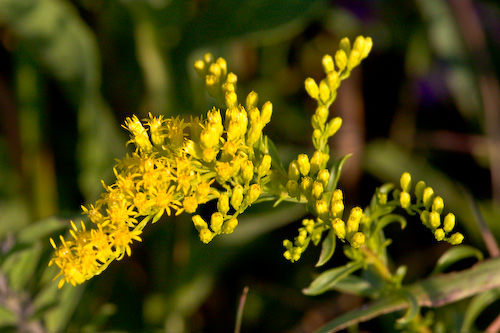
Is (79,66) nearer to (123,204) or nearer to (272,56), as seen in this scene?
(272,56)

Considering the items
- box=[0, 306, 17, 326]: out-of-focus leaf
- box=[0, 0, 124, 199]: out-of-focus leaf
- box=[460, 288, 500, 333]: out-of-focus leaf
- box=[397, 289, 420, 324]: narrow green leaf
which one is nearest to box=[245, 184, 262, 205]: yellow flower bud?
box=[397, 289, 420, 324]: narrow green leaf

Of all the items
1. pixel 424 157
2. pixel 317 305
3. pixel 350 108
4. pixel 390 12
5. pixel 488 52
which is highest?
pixel 390 12

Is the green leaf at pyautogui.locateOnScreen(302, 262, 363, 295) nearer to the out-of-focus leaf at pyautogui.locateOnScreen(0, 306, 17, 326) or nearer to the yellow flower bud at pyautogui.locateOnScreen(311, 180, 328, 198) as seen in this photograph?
the yellow flower bud at pyautogui.locateOnScreen(311, 180, 328, 198)

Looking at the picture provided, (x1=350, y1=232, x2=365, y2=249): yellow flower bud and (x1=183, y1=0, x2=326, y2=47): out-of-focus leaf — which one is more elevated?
(x1=183, y1=0, x2=326, y2=47): out-of-focus leaf

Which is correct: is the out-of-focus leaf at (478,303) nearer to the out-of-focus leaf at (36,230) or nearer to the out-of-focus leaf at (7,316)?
the out-of-focus leaf at (36,230)

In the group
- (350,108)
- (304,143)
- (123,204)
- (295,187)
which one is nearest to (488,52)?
(350,108)

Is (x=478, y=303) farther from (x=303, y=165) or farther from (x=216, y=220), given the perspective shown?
(x=216, y=220)
